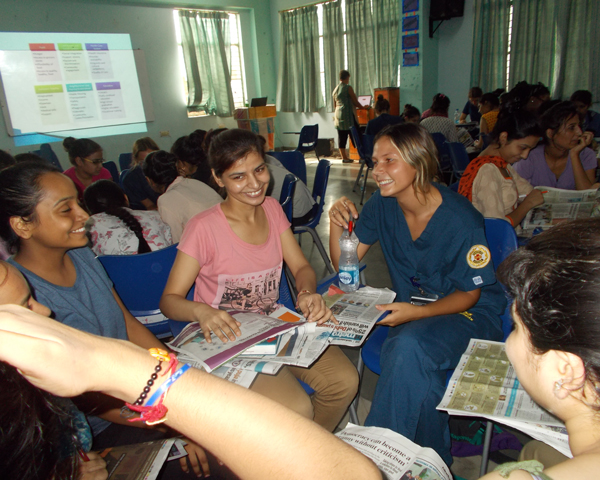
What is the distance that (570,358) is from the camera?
0.65 meters

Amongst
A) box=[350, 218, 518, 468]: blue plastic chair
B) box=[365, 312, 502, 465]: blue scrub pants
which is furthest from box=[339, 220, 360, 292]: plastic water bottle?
box=[365, 312, 502, 465]: blue scrub pants

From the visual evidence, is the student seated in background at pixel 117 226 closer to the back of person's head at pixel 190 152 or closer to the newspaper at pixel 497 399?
the back of person's head at pixel 190 152

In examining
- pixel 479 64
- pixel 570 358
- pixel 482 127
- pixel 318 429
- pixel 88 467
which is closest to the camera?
pixel 318 429

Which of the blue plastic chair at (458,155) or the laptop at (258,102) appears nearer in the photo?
the blue plastic chair at (458,155)

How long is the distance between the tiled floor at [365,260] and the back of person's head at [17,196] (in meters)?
1.56

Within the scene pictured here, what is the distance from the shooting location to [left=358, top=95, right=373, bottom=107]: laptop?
850 cm

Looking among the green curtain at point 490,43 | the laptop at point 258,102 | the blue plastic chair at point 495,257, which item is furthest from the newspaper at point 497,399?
the laptop at point 258,102

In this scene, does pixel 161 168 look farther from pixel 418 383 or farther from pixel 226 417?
pixel 226 417

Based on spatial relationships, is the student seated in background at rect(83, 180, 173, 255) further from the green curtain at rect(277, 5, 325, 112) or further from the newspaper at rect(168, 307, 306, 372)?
the green curtain at rect(277, 5, 325, 112)

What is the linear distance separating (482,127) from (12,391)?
6.19 metres

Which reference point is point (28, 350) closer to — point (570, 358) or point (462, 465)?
point (570, 358)

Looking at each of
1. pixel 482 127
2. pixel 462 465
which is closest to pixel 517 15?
pixel 482 127

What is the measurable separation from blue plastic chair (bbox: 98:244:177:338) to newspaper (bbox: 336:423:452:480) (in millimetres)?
1091

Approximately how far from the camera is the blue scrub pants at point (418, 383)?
1.33 metres
